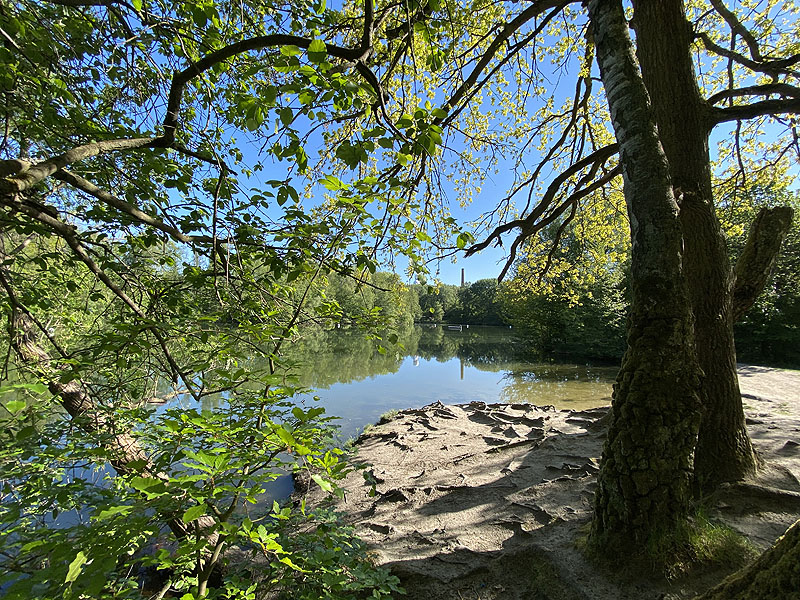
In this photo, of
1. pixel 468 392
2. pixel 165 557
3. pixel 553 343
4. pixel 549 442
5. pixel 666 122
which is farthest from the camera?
pixel 553 343

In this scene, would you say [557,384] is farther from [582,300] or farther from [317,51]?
[317,51]

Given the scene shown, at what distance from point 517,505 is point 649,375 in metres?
2.26

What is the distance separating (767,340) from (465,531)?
19575 millimetres

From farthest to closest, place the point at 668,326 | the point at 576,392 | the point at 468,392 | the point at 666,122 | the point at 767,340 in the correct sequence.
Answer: the point at 767,340, the point at 468,392, the point at 576,392, the point at 666,122, the point at 668,326

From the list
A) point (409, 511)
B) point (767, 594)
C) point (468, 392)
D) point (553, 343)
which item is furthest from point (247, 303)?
point (553, 343)

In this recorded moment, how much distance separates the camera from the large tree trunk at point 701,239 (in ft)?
9.10

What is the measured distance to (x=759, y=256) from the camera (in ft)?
10.9

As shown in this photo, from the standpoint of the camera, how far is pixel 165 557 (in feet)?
4.66

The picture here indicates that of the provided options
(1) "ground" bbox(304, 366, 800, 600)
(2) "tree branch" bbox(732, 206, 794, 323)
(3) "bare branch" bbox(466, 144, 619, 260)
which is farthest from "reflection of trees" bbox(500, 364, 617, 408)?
(2) "tree branch" bbox(732, 206, 794, 323)

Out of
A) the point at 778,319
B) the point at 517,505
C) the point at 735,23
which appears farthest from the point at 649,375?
the point at 778,319

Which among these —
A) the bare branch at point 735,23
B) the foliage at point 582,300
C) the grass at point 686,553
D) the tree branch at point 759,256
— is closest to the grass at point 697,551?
the grass at point 686,553

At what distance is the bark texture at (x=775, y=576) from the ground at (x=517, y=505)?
1095mm

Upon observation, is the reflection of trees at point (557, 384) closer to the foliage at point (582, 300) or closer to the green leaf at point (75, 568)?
the foliage at point (582, 300)

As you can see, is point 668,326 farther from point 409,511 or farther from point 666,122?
point 409,511
